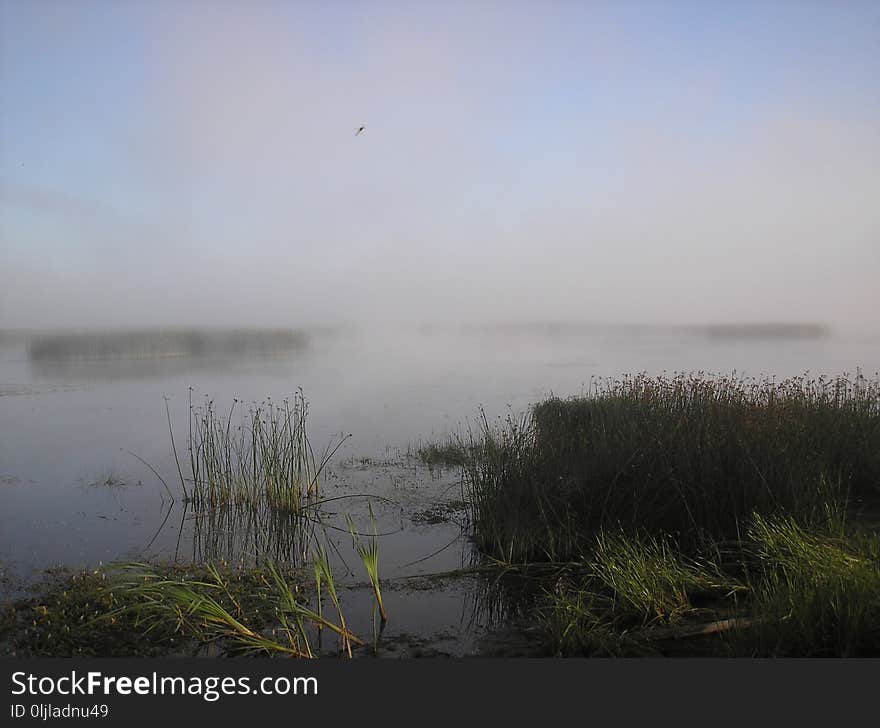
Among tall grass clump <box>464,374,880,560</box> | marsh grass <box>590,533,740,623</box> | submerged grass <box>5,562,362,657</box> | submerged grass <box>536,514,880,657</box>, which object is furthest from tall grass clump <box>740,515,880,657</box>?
submerged grass <box>5,562,362,657</box>

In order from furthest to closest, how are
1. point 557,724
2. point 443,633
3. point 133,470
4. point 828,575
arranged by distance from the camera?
point 133,470 < point 443,633 < point 828,575 < point 557,724

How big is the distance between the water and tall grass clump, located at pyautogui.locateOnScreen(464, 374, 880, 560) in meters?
0.65

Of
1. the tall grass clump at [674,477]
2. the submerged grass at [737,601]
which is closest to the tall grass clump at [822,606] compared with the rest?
the submerged grass at [737,601]

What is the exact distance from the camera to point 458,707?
2938 mm

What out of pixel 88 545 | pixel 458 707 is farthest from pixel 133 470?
pixel 458 707

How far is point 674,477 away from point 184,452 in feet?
23.8

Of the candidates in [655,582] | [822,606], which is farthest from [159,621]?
[822,606]

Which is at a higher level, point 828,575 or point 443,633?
point 828,575

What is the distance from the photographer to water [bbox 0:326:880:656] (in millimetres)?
5684

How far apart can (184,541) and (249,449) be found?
3263 millimetres

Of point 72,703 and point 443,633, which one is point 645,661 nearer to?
point 443,633

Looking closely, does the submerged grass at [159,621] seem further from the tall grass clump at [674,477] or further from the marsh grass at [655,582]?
the tall grass clump at [674,477]

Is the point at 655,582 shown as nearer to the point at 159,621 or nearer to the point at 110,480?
the point at 159,621

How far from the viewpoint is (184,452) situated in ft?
32.9
